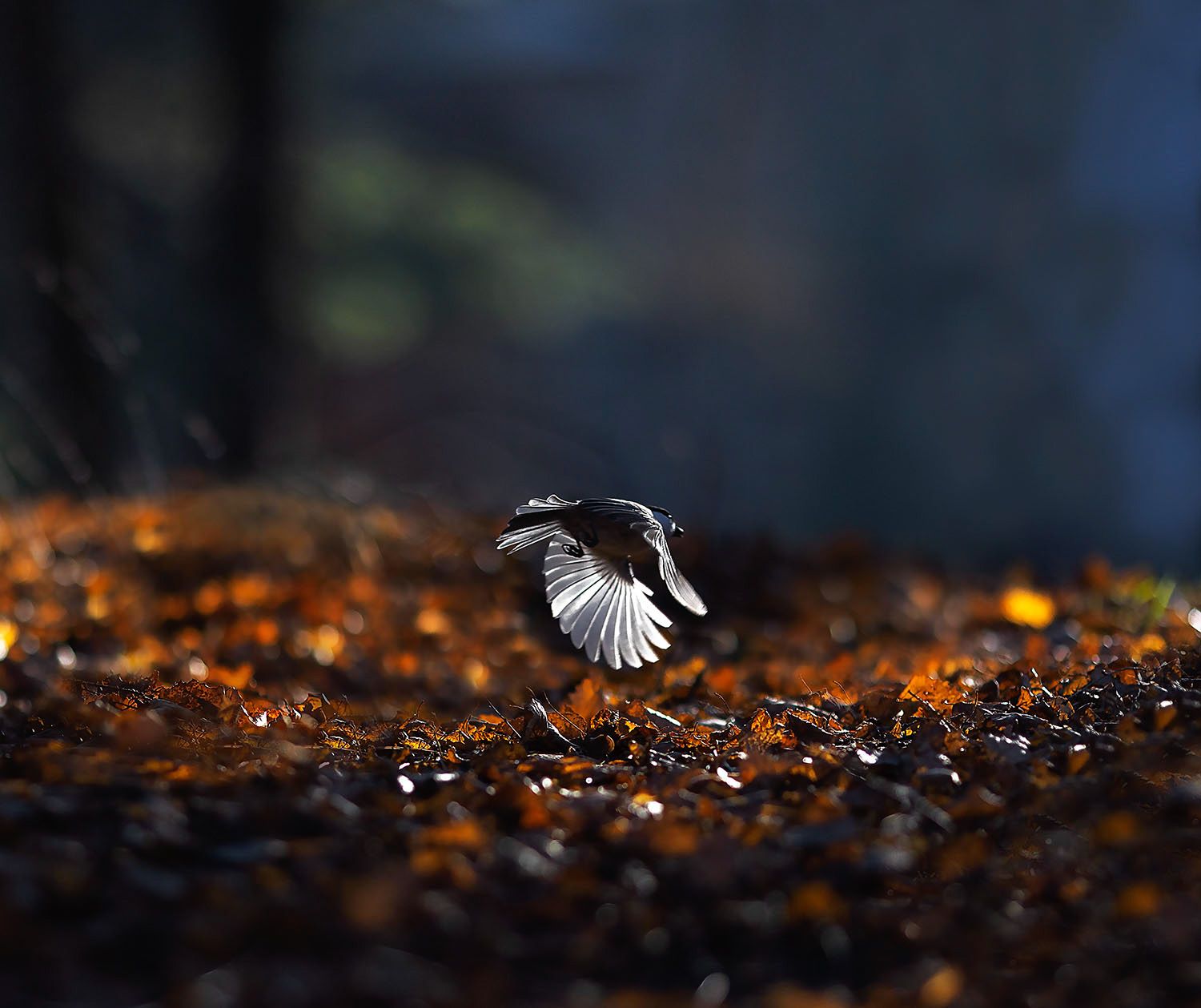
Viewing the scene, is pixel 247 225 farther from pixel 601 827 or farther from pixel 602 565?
pixel 601 827

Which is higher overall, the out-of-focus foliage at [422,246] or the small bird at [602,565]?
the out-of-focus foliage at [422,246]

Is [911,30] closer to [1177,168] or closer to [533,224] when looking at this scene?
[1177,168]

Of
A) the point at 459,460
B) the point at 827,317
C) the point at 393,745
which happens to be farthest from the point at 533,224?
the point at 393,745

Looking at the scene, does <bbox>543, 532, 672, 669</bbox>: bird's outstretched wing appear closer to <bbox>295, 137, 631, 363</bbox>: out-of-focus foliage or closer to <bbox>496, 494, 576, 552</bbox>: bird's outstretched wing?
<bbox>496, 494, 576, 552</bbox>: bird's outstretched wing

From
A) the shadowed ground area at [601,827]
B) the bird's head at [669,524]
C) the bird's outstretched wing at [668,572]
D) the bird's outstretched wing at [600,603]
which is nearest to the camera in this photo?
the shadowed ground area at [601,827]

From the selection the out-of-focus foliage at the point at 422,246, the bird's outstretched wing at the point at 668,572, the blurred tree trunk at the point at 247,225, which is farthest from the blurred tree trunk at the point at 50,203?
the bird's outstretched wing at the point at 668,572

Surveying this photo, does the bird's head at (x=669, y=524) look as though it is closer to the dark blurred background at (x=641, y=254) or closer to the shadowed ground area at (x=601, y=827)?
the shadowed ground area at (x=601, y=827)
